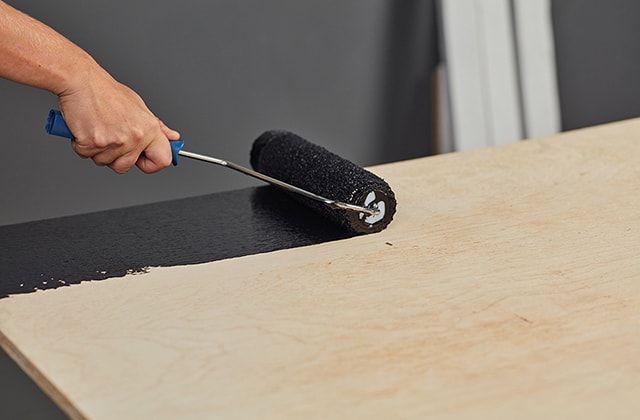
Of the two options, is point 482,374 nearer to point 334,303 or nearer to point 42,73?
point 334,303

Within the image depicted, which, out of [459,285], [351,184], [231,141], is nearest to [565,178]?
[351,184]

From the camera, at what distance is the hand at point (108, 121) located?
1302mm

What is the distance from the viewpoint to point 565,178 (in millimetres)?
1587

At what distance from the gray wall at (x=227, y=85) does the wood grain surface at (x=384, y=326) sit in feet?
4.70

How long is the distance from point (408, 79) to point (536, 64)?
40cm

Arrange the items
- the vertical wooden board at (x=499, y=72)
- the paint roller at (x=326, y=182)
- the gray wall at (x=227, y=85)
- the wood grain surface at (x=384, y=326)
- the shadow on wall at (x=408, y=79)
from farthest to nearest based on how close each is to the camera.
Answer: the shadow on wall at (x=408, y=79) < the vertical wooden board at (x=499, y=72) < the gray wall at (x=227, y=85) < the paint roller at (x=326, y=182) < the wood grain surface at (x=384, y=326)

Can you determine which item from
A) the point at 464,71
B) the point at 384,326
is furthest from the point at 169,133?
the point at 464,71

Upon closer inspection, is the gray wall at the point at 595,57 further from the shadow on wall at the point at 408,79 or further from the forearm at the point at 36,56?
the forearm at the point at 36,56

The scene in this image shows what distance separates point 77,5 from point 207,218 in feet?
4.23

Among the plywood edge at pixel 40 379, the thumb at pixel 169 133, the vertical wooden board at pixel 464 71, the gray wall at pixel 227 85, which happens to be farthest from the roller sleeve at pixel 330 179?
the vertical wooden board at pixel 464 71

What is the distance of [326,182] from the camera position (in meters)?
1.44

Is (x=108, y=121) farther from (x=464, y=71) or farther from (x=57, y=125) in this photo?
(x=464, y=71)

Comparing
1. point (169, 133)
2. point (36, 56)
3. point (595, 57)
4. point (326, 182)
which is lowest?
point (595, 57)

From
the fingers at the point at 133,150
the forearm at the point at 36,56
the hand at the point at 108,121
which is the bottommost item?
the fingers at the point at 133,150
